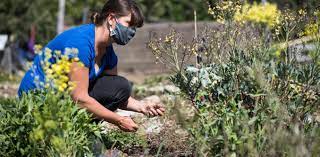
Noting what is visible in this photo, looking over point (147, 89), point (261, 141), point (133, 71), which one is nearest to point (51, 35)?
point (133, 71)

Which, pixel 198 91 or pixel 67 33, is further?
pixel 67 33

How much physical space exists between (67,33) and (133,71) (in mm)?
9509

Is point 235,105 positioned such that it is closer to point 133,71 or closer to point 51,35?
point 133,71

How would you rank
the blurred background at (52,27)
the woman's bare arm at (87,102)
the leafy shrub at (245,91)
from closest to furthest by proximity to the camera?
the leafy shrub at (245,91) < the woman's bare arm at (87,102) < the blurred background at (52,27)

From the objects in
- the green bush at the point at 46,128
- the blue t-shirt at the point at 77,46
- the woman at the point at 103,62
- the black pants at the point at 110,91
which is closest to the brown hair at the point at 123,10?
the woman at the point at 103,62

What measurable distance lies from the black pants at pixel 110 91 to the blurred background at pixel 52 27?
7.40m

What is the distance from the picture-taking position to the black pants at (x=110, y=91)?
14.5 ft

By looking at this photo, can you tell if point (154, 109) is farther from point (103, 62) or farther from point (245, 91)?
point (245, 91)

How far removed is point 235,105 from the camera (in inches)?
139

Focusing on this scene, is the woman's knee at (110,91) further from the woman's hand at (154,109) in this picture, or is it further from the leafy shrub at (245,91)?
the leafy shrub at (245,91)

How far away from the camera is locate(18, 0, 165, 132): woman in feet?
12.6

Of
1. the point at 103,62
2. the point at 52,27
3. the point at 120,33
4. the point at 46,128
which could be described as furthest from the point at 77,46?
the point at 52,27

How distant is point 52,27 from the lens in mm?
14938

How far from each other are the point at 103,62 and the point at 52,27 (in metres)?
10.7
